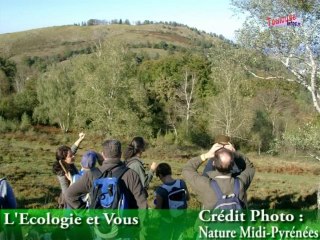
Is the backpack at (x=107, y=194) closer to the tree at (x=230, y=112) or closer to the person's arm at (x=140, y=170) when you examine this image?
the person's arm at (x=140, y=170)

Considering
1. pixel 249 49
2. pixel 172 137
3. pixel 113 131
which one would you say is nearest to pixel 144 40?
pixel 172 137

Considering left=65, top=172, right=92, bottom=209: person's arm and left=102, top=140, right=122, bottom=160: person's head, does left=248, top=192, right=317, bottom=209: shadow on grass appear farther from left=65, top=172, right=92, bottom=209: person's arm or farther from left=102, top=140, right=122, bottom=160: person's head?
left=102, top=140, right=122, bottom=160: person's head

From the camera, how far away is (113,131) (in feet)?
152

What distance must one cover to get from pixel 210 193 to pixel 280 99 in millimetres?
A: 63398

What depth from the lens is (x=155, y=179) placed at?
83.8ft

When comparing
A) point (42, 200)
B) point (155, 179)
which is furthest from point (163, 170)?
point (155, 179)

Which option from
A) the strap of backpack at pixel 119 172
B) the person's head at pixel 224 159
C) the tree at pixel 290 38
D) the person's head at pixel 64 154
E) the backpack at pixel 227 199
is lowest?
the backpack at pixel 227 199

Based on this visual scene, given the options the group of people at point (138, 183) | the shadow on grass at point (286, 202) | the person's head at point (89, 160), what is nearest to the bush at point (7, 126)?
the shadow on grass at point (286, 202)

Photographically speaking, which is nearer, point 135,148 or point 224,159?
point 224,159

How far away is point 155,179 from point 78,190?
1997 centimetres

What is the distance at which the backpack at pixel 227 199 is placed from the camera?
5219 mm

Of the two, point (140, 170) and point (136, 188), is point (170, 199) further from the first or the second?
point (136, 188)

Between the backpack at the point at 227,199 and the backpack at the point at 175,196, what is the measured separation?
174 cm

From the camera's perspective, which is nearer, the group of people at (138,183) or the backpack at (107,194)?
the group of people at (138,183)
